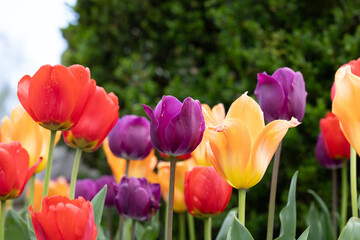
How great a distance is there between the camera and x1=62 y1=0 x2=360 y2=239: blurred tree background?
206 cm

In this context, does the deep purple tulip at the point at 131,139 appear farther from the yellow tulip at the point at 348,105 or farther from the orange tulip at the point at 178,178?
the yellow tulip at the point at 348,105

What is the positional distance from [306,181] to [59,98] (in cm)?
150

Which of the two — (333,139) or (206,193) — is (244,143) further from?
(333,139)

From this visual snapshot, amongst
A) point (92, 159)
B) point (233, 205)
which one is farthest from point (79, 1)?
point (233, 205)

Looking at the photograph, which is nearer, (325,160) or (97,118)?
(97,118)

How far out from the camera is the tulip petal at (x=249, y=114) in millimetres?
768

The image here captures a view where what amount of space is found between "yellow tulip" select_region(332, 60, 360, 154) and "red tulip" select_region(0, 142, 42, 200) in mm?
560

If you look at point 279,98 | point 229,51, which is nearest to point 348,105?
point 279,98

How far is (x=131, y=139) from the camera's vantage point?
1146mm

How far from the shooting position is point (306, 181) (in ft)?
6.71

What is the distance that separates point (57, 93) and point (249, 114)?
1.10 feet

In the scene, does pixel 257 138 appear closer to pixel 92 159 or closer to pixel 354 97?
pixel 354 97

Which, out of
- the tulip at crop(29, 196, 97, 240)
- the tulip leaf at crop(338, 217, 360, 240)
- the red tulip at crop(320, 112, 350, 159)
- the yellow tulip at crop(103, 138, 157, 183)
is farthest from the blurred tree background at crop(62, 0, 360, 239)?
the tulip at crop(29, 196, 97, 240)

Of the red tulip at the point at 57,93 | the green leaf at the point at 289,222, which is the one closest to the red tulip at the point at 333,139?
the green leaf at the point at 289,222
